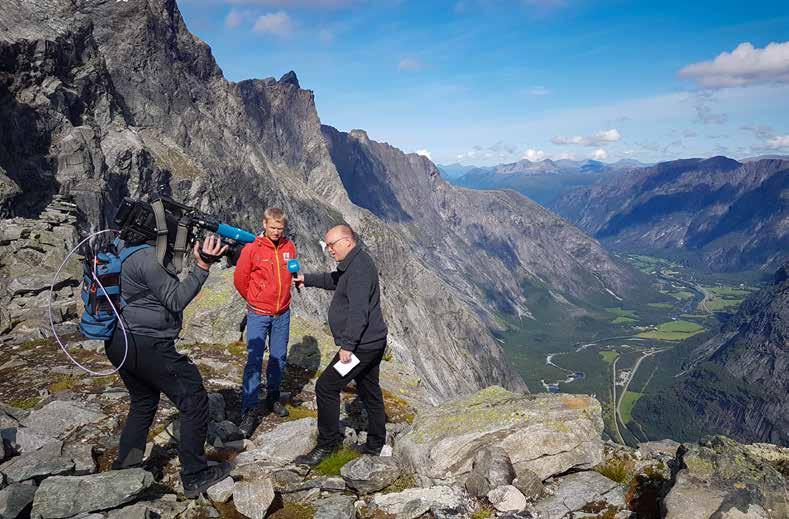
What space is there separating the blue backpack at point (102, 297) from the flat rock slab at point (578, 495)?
8.56m

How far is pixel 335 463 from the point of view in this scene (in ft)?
34.8

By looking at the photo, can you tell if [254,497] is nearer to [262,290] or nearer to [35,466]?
[35,466]

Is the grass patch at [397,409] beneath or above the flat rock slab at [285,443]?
beneath

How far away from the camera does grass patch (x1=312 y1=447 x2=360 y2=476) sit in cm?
1047

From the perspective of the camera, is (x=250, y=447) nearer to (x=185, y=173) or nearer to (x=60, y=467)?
(x=60, y=467)

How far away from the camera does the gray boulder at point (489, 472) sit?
30.6ft

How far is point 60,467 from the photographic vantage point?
350 inches

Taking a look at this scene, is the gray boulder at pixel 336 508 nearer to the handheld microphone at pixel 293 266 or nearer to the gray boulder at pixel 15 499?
the gray boulder at pixel 15 499

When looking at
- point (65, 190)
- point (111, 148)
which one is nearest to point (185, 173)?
point (111, 148)

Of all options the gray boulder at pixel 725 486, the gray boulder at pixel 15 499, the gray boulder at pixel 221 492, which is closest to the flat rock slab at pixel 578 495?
the gray boulder at pixel 725 486

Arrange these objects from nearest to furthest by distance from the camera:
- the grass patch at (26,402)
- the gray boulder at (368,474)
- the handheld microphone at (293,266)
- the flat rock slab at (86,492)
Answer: the flat rock slab at (86,492) < the gray boulder at (368,474) < the handheld microphone at (293,266) < the grass patch at (26,402)

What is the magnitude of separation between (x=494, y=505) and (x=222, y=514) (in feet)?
16.6

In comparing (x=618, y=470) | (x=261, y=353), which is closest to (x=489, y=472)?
(x=618, y=470)

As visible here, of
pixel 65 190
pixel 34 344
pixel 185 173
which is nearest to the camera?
pixel 34 344
